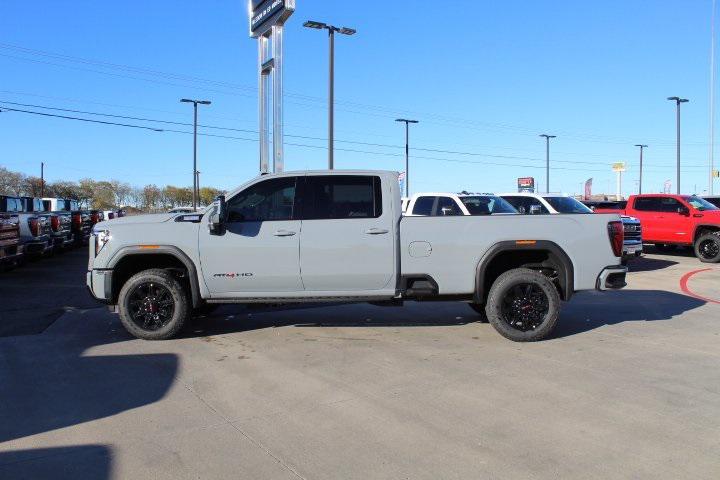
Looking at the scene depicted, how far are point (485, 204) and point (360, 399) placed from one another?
9.42 meters

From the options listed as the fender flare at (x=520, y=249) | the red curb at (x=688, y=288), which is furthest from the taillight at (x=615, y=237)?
the red curb at (x=688, y=288)

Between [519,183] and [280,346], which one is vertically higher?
[519,183]

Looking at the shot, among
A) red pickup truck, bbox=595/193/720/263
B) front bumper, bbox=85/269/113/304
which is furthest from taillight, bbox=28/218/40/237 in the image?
red pickup truck, bbox=595/193/720/263

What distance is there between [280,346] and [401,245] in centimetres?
184

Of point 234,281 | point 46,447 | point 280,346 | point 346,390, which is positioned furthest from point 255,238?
point 46,447

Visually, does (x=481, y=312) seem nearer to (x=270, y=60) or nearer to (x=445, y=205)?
(x=445, y=205)

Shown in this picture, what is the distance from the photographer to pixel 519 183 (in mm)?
72938

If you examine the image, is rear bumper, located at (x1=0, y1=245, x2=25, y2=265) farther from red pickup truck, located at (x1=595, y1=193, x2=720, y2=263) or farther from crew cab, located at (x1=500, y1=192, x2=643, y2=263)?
red pickup truck, located at (x1=595, y1=193, x2=720, y2=263)

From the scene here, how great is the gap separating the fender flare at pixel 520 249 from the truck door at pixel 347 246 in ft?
3.33

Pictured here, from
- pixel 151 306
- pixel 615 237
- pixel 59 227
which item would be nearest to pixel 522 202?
pixel 615 237

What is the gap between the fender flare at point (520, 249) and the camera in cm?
703

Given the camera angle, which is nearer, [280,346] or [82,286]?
[280,346]

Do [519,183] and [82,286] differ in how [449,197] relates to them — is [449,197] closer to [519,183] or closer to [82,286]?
[82,286]

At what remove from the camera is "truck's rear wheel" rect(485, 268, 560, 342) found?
23.2 ft
